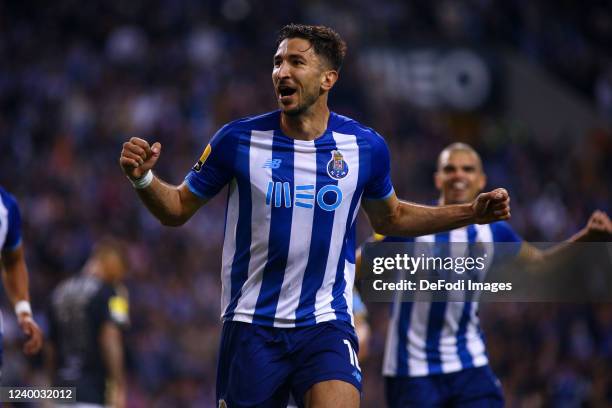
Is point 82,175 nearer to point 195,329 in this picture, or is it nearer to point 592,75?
point 195,329

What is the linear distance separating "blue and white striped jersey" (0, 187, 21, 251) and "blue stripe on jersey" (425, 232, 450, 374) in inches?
101

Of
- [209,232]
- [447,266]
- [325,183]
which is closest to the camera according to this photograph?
[325,183]

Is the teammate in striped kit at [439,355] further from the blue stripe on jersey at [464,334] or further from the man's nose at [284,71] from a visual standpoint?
the man's nose at [284,71]

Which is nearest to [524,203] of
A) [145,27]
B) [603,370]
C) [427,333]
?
[603,370]

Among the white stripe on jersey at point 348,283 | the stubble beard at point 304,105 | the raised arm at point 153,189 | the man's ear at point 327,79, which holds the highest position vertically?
the man's ear at point 327,79

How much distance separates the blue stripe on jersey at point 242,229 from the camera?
5.01 metres

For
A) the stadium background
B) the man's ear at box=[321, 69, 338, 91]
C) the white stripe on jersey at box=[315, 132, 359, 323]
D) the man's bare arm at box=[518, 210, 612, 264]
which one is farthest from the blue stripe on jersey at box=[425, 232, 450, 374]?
the stadium background

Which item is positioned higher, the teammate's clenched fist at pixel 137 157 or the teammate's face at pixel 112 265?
the teammate's clenched fist at pixel 137 157

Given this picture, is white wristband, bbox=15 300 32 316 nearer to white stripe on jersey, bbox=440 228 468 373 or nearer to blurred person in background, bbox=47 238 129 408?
white stripe on jersey, bbox=440 228 468 373

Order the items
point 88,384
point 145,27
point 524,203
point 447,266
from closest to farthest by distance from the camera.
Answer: point 447,266 → point 88,384 → point 524,203 → point 145,27

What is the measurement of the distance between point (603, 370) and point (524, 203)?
435 cm

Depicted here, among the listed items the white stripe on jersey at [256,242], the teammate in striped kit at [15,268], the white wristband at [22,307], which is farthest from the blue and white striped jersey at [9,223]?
the white stripe on jersey at [256,242]

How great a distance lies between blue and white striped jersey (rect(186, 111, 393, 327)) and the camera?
4.96m

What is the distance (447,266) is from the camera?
657 centimetres
